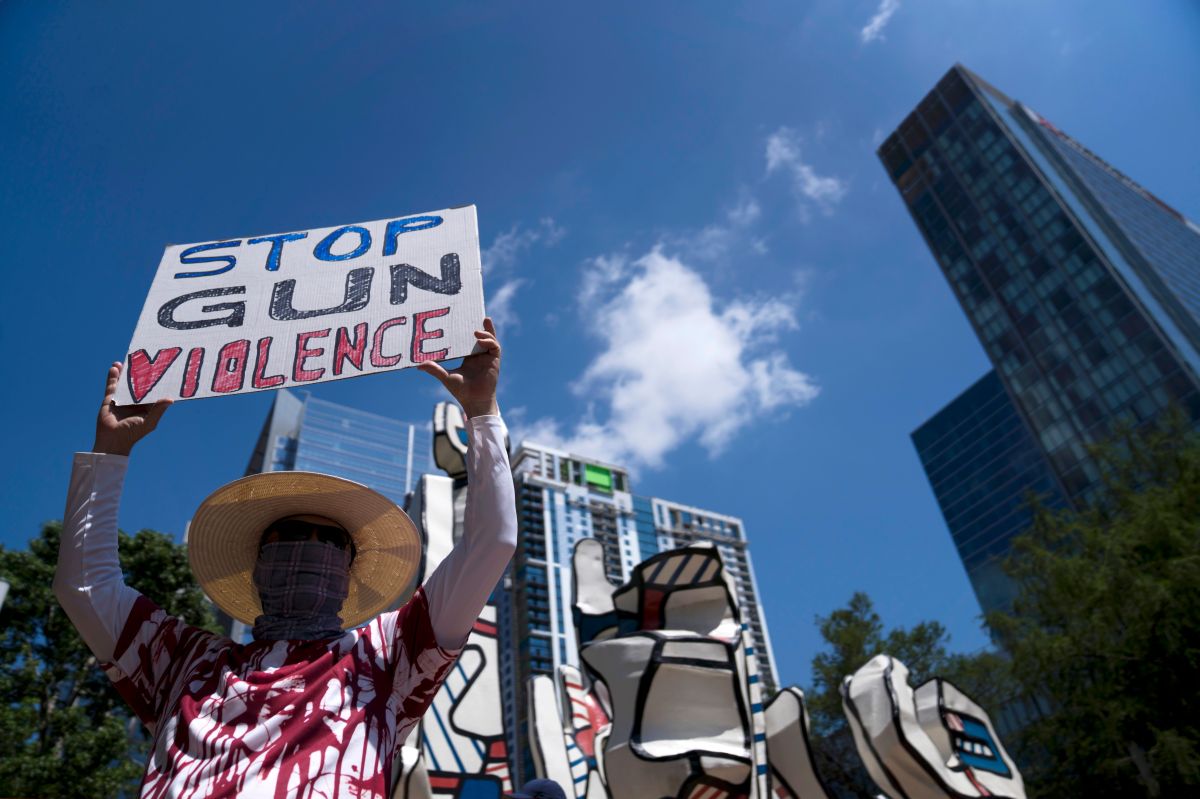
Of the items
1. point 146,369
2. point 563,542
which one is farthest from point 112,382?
point 563,542

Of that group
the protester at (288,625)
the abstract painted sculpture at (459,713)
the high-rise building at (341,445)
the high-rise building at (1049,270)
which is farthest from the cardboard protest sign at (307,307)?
the high-rise building at (341,445)

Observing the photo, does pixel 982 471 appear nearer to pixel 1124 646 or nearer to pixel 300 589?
pixel 1124 646

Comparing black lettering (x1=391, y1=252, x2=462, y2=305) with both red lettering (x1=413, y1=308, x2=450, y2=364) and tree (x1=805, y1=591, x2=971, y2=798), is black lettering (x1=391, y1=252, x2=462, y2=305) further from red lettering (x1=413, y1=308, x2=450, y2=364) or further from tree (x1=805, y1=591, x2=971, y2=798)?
tree (x1=805, y1=591, x2=971, y2=798)

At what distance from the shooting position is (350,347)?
7.01ft

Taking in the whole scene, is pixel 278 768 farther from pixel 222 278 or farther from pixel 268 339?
pixel 222 278

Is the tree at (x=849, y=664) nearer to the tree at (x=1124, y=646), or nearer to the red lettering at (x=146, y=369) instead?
the tree at (x=1124, y=646)

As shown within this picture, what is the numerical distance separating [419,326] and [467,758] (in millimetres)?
4823

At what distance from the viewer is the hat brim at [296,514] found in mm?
2014

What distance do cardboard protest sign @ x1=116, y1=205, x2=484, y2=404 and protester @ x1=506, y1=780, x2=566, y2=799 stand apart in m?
2.31

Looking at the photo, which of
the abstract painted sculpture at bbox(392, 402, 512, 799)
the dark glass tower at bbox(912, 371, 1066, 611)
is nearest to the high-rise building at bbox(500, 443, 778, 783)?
the dark glass tower at bbox(912, 371, 1066, 611)

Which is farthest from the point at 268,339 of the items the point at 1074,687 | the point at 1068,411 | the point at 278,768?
the point at 1068,411

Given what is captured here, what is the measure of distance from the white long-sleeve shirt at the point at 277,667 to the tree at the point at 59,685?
1085cm

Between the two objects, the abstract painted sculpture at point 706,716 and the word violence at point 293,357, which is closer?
the word violence at point 293,357

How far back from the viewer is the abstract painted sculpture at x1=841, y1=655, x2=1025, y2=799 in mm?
6516
